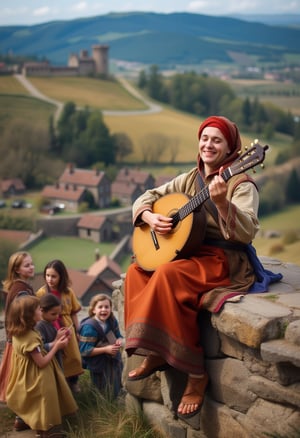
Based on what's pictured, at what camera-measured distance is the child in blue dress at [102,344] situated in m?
4.57

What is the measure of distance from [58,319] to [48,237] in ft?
139

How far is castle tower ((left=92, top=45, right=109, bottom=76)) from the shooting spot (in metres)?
67.4

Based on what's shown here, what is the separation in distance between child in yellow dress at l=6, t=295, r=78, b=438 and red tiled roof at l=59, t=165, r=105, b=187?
4776cm

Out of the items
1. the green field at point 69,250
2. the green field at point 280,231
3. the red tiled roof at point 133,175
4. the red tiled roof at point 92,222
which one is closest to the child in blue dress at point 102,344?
the green field at point 280,231

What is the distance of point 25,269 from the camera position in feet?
14.6

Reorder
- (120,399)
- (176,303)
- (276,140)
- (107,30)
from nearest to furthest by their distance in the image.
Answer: (176,303) → (120,399) → (276,140) → (107,30)

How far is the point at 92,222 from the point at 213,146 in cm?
4295

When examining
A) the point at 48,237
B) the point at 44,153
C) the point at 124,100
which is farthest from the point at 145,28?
the point at 48,237

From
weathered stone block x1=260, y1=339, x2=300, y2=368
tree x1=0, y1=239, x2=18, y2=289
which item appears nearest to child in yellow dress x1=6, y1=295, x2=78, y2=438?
weathered stone block x1=260, y1=339, x2=300, y2=368

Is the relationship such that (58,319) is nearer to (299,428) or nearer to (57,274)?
(57,274)

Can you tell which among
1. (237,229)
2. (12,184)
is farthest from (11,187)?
(237,229)

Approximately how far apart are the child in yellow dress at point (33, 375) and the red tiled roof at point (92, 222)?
137 ft

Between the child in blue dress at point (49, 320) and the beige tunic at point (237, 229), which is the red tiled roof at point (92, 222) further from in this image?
the beige tunic at point (237, 229)

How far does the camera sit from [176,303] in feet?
11.6
